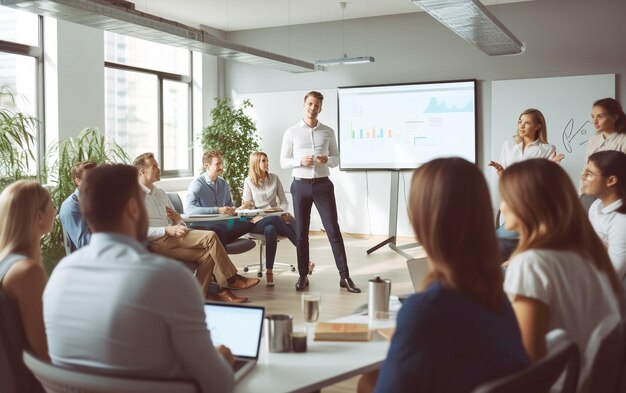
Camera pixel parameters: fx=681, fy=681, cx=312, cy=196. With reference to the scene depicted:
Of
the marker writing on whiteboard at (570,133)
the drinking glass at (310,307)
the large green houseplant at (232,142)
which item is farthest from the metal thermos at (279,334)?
the large green houseplant at (232,142)

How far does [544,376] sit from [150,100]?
8957 mm

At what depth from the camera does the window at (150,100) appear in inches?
349

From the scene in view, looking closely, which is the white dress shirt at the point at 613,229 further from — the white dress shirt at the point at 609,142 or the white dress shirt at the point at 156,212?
the white dress shirt at the point at 156,212

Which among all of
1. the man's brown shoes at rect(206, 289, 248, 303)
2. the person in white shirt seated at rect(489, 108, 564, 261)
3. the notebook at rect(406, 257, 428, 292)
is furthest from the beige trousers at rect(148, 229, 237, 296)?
the notebook at rect(406, 257, 428, 292)

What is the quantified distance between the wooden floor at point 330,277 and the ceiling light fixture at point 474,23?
2354 mm

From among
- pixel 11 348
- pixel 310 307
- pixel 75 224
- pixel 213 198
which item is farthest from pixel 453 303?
pixel 213 198

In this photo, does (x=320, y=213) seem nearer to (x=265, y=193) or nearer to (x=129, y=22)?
(x=265, y=193)

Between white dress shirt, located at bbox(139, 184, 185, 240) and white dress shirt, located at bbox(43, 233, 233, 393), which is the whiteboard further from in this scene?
white dress shirt, located at bbox(43, 233, 233, 393)

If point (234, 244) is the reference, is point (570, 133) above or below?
above

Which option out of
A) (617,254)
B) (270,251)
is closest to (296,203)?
(270,251)

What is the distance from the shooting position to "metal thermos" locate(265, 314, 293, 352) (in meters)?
1.99

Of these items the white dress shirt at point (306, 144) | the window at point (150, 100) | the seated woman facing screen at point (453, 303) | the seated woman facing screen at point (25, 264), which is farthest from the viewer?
the window at point (150, 100)

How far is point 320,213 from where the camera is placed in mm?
5855

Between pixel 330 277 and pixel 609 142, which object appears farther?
pixel 330 277
